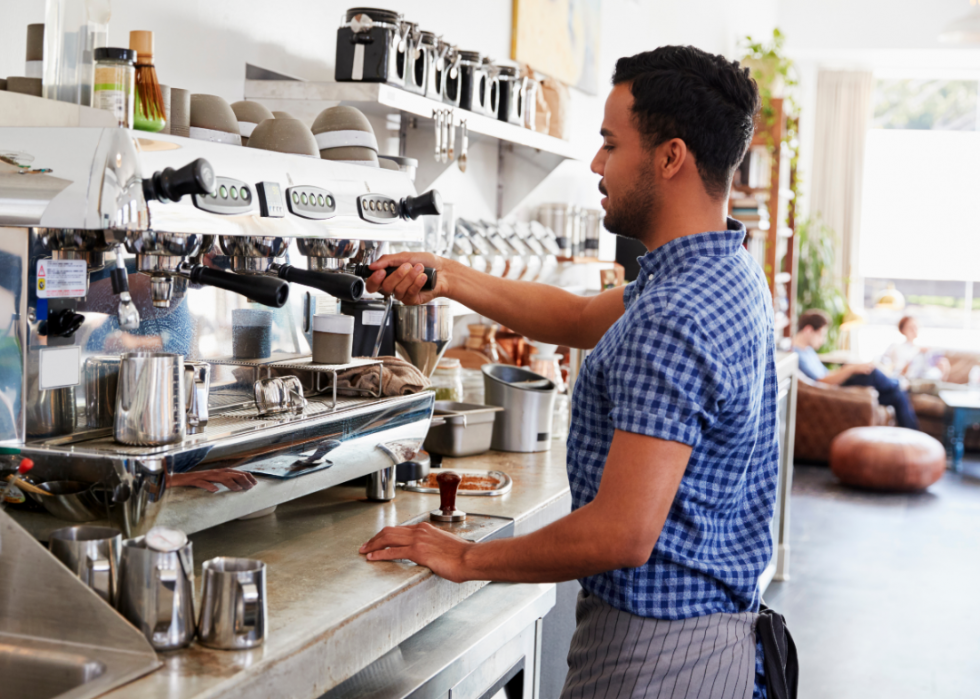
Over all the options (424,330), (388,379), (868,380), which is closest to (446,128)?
(424,330)

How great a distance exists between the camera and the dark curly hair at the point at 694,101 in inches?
54.9

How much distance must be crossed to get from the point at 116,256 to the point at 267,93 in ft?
3.43

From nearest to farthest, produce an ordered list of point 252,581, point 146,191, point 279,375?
point 252,581
point 146,191
point 279,375

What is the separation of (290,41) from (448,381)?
0.96 m

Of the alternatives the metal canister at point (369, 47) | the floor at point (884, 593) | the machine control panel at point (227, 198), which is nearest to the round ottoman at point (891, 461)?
the floor at point (884, 593)

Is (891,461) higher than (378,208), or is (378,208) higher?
(378,208)

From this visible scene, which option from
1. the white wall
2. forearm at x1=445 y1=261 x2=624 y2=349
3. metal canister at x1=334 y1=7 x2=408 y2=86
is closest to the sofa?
the white wall

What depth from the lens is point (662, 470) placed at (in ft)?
4.19

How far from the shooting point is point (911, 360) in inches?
335

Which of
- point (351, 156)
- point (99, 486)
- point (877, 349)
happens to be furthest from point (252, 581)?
point (877, 349)

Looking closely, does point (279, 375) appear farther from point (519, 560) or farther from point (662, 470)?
point (662, 470)

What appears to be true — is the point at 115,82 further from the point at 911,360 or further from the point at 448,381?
the point at 911,360

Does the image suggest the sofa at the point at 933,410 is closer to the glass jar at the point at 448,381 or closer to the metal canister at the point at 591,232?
the metal canister at the point at 591,232

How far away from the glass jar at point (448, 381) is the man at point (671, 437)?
1.14 metres
